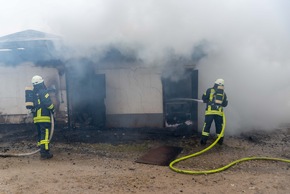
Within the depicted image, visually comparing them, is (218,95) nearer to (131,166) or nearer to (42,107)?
(131,166)

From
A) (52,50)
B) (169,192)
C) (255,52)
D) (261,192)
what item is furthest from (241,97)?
(52,50)

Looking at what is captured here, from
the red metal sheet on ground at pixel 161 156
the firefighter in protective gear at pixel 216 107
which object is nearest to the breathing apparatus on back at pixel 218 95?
the firefighter in protective gear at pixel 216 107

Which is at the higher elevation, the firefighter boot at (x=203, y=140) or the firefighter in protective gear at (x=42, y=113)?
the firefighter in protective gear at (x=42, y=113)

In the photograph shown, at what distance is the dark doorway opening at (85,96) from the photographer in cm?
827

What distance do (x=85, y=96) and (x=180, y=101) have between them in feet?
10.1

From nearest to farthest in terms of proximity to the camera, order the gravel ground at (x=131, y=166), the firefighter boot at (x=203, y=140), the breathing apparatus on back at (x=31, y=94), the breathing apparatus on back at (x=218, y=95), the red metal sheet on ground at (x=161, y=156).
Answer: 1. the gravel ground at (x=131, y=166)
2. the red metal sheet on ground at (x=161, y=156)
3. the breathing apparatus on back at (x=31, y=94)
4. the breathing apparatus on back at (x=218, y=95)
5. the firefighter boot at (x=203, y=140)

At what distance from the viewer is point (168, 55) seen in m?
7.66

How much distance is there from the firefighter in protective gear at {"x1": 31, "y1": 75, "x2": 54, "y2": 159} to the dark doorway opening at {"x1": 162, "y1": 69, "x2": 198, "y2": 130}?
12.1 feet

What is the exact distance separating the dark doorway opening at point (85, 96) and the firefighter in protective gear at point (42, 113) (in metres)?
2.18

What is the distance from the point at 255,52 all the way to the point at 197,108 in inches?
102

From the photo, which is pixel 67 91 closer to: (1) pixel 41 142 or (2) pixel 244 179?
(1) pixel 41 142

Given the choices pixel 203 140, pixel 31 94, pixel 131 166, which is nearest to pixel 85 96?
pixel 31 94

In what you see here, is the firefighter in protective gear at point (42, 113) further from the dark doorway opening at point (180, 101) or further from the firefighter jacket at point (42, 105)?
the dark doorway opening at point (180, 101)

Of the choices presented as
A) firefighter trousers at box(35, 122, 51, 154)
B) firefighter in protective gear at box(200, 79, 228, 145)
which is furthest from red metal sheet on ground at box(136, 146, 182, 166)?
firefighter trousers at box(35, 122, 51, 154)
